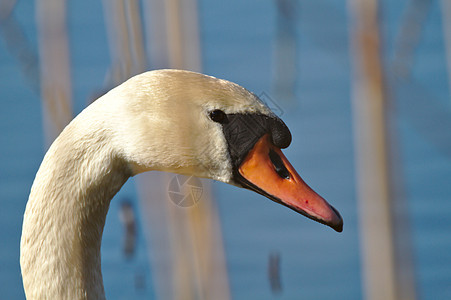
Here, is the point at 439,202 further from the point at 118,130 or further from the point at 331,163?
the point at 118,130

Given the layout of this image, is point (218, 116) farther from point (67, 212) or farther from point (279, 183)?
point (67, 212)

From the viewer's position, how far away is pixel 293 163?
6.43 m

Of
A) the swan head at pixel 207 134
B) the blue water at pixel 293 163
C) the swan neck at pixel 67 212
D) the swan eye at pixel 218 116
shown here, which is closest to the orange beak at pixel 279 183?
the swan head at pixel 207 134

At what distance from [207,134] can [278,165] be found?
27 centimetres

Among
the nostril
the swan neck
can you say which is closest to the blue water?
the nostril

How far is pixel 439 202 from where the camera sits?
6.25 metres

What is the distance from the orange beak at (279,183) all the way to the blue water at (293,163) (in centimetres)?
148

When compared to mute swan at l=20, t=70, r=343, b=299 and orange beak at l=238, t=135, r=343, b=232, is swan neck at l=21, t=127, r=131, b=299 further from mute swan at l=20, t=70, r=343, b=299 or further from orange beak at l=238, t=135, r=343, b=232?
orange beak at l=238, t=135, r=343, b=232

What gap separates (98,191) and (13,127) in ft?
13.9

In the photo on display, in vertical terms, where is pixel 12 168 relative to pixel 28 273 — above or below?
above

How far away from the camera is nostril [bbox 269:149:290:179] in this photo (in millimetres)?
3146

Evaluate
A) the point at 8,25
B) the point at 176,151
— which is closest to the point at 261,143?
the point at 176,151

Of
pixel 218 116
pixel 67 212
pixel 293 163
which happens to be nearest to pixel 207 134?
pixel 218 116

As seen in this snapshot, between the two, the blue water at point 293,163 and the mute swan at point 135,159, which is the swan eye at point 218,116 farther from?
the blue water at point 293,163
